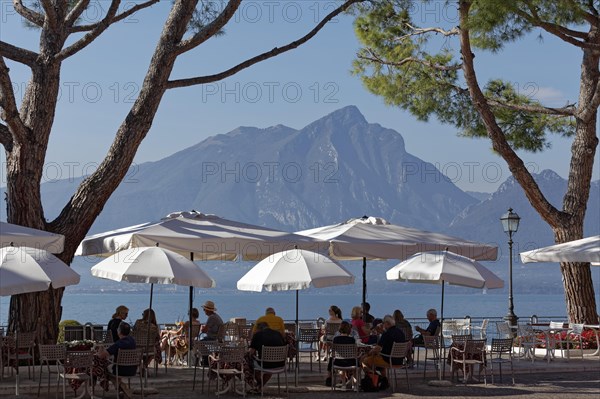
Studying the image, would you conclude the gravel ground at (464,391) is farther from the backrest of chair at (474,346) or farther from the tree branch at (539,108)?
the tree branch at (539,108)

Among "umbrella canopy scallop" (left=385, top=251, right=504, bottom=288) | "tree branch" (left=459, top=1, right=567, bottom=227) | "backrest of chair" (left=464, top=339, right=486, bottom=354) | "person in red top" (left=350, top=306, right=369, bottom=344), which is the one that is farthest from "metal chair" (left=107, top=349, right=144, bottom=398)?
"tree branch" (left=459, top=1, right=567, bottom=227)

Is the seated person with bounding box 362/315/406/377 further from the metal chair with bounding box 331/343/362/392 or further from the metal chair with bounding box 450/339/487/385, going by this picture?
the metal chair with bounding box 450/339/487/385

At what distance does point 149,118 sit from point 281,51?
250 centimetres

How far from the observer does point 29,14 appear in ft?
57.9

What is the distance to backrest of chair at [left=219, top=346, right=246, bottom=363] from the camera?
12.2m

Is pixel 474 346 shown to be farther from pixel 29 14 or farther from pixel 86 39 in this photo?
pixel 29 14

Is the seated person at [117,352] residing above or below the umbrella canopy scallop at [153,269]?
below

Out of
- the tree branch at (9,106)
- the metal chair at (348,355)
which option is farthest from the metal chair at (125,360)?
the tree branch at (9,106)

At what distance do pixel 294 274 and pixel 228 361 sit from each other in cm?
189

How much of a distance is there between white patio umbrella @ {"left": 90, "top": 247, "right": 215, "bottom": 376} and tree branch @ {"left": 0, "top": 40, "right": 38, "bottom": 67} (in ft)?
14.5

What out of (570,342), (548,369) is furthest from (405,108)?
(548,369)

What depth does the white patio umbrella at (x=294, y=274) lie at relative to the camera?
13.5 meters

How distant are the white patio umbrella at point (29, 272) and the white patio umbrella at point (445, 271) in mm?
4962

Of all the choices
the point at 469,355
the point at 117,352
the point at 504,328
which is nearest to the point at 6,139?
the point at 117,352
